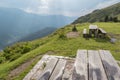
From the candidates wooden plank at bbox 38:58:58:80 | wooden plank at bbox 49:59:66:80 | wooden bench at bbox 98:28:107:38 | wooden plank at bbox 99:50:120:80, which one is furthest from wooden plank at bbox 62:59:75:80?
Answer: wooden bench at bbox 98:28:107:38

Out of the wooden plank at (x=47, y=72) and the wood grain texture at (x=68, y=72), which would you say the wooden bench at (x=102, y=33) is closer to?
the wood grain texture at (x=68, y=72)

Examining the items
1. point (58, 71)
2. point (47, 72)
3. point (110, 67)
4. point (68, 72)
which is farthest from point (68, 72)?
point (110, 67)

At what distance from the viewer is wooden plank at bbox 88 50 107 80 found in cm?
416

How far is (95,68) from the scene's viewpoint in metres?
4.63

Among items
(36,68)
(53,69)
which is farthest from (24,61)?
(53,69)

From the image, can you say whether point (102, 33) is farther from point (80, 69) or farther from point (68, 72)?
point (80, 69)

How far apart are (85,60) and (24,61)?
28.8ft

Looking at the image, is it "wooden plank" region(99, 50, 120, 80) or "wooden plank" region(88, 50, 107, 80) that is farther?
"wooden plank" region(99, 50, 120, 80)

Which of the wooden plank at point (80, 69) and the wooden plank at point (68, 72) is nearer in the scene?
the wooden plank at point (80, 69)

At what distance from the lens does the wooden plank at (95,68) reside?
13.7ft

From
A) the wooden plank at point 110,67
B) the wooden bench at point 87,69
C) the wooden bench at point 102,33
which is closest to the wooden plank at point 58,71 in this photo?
the wooden bench at point 87,69

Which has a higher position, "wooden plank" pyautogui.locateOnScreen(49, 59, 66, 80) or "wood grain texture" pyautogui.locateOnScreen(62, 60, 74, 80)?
"wooden plank" pyautogui.locateOnScreen(49, 59, 66, 80)

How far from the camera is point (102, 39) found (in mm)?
21359

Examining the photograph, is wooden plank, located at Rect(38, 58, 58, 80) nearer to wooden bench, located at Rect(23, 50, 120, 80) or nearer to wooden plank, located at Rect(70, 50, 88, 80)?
wooden bench, located at Rect(23, 50, 120, 80)
